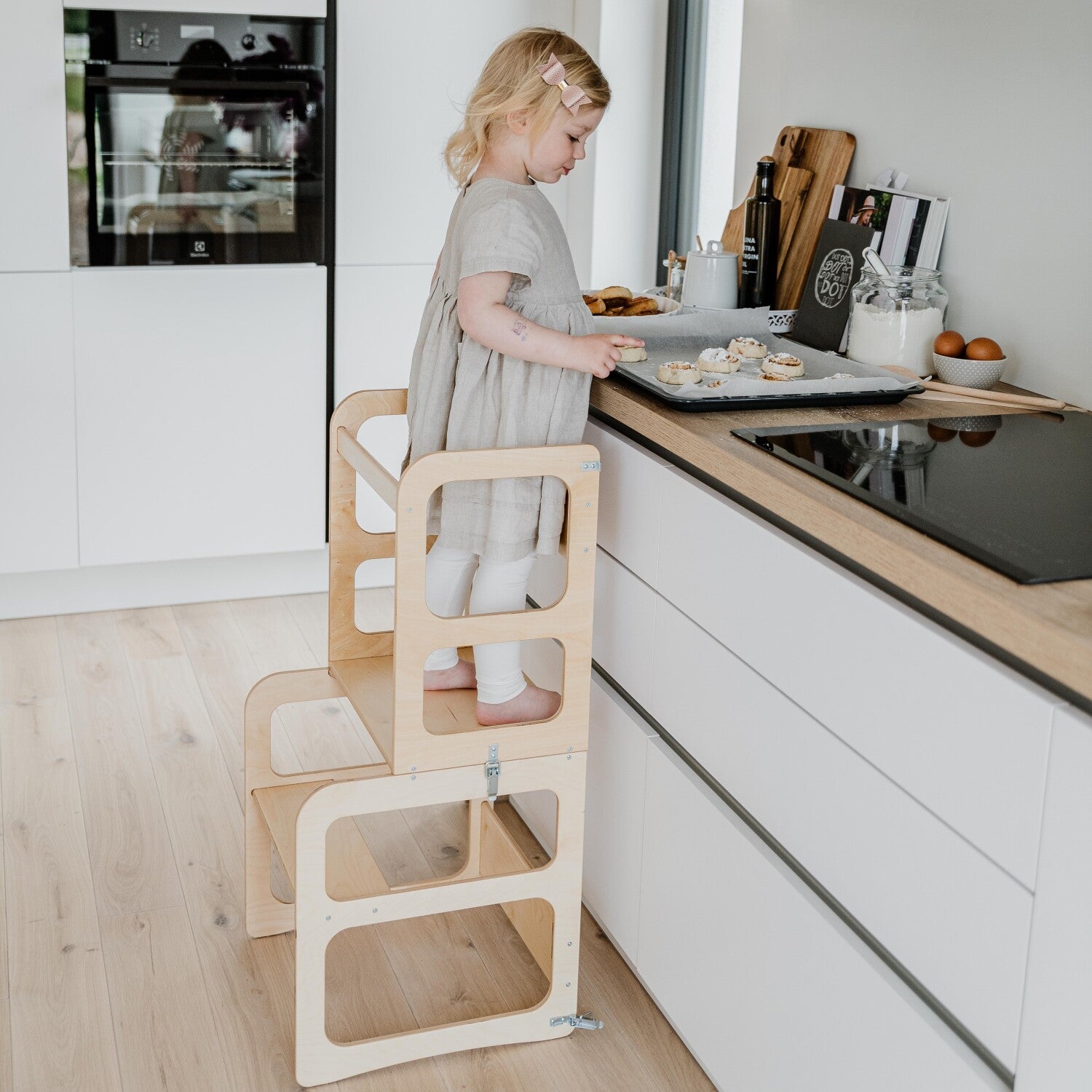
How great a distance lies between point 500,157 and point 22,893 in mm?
1414

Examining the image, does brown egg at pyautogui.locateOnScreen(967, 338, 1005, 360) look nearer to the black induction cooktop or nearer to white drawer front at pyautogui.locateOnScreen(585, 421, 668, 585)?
the black induction cooktop

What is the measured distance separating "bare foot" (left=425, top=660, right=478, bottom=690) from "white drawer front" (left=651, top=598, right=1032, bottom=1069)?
1.23ft

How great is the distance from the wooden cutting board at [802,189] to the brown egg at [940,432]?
75cm

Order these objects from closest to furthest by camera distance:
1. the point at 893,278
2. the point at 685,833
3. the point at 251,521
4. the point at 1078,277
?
the point at 685,833
the point at 1078,277
the point at 893,278
the point at 251,521

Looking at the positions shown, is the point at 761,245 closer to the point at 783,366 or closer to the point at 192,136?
the point at 783,366

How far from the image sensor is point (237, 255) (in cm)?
320

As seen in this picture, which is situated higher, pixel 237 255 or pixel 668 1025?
pixel 237 255

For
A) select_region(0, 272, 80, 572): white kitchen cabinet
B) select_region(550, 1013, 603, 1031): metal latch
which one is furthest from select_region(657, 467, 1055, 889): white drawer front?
select_region(0, 272, 80, 572): white kitchen cabinet

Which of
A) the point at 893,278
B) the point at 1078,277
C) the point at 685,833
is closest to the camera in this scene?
the point at 685,833

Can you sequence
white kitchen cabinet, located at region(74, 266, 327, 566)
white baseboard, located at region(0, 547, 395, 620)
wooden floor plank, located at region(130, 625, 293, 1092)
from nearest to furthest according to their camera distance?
wooden floor plank, located at region(130, 625, 293, 1092) < white kitchen cabinet, located at region(74, 266, 327, 566) < white baseboard, located at region(0, 547, 395, 620)

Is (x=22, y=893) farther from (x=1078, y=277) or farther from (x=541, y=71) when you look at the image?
(x=1078, y=277)

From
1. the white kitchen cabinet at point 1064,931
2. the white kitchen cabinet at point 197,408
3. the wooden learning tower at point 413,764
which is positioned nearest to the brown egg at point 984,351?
the wooden learning tower at point 413,764

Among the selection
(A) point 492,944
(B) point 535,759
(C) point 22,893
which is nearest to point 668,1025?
(A) point 492,944

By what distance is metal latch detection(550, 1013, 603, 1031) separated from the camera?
193 centimetres
